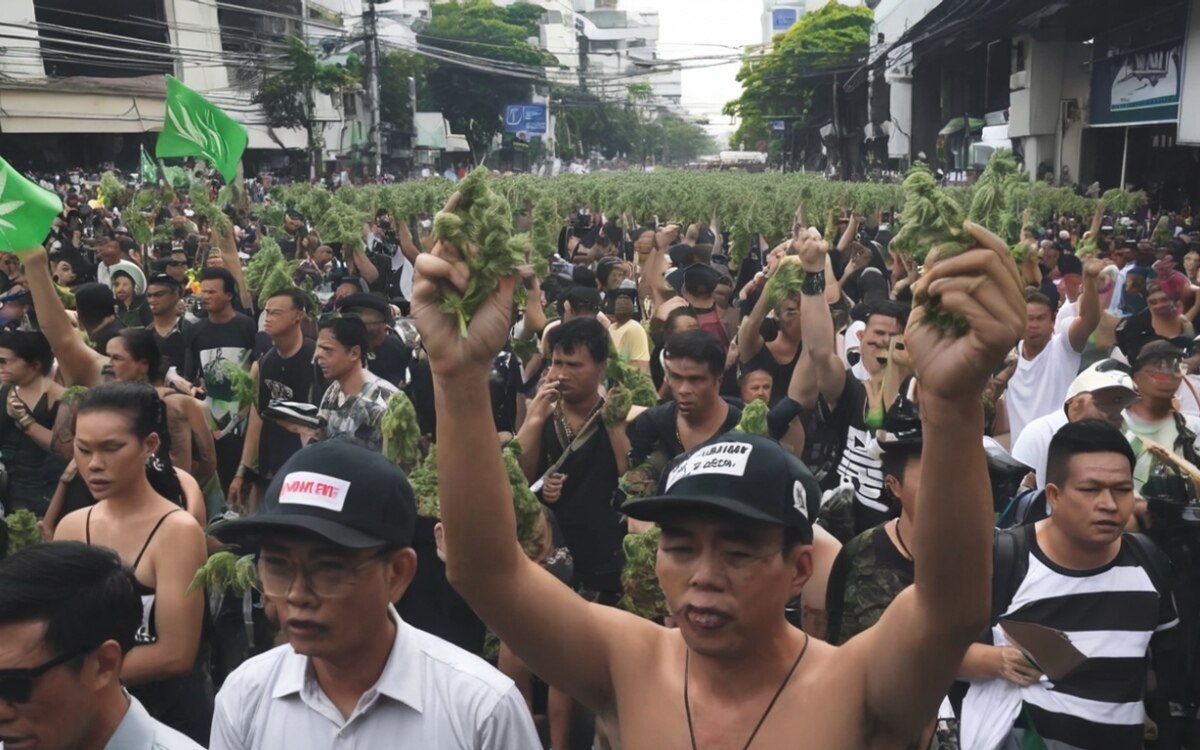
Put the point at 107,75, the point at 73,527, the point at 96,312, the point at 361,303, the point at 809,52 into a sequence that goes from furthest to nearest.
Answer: the point at 809,52, the point at 107,75, the point at 361,303, the point at 96,312, the point at 73,527

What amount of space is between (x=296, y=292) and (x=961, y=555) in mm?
5598

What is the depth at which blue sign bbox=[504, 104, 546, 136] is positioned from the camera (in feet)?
265

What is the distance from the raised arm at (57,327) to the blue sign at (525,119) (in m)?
76.6

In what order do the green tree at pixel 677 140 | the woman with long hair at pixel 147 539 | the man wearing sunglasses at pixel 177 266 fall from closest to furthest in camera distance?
the woman with long hair at pixel 147 539 < the man wearing sunglasses at pixel 177 266 < the green tree at pixel 677 140

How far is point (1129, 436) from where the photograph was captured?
5.14 meters

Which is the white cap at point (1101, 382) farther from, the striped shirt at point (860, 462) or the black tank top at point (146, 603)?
the black tank top at point (146, 603)

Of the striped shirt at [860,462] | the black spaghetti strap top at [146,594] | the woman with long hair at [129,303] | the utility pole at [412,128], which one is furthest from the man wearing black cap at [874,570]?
the utility pole at [412,128]

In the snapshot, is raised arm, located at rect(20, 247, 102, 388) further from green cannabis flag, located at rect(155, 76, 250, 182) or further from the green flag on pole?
the green flag on pole

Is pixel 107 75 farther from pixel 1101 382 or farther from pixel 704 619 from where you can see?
pixel 704 619

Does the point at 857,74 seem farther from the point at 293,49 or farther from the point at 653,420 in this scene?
the point at 653,420

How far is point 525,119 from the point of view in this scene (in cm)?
8106

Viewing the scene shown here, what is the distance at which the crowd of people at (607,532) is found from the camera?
6.88 feet

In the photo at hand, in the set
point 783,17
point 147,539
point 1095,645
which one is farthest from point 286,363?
point 783,17

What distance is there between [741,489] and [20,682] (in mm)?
Result: 1397
